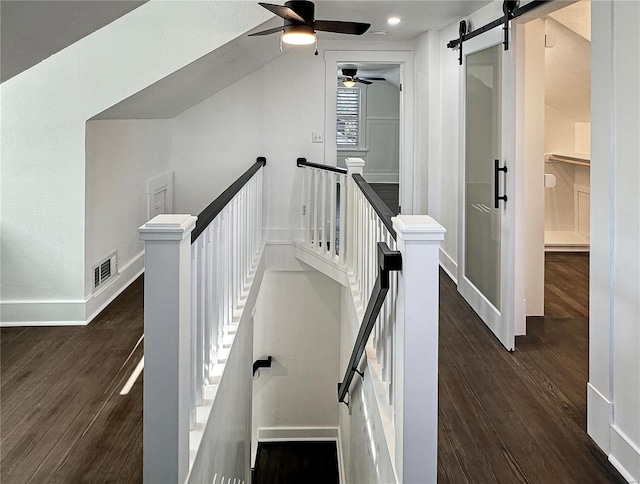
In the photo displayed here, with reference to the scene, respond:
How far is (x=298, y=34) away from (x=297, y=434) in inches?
183

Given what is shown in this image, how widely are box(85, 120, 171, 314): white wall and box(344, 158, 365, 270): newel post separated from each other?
1811mm

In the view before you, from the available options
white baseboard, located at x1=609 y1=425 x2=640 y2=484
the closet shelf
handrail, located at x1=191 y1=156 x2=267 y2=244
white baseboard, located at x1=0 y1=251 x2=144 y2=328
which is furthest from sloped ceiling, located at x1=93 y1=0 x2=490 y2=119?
white baseboard, located at x1=609 y1=425 x2=640 y2=484

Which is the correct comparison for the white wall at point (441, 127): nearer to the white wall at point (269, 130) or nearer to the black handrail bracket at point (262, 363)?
the white wall at point (269, 130)

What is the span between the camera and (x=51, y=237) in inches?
160

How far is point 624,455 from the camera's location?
8.30 feet

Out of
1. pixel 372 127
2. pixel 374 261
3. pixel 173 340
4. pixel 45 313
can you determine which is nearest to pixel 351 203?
pixel 374 261

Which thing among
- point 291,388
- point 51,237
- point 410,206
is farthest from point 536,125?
point 291,388

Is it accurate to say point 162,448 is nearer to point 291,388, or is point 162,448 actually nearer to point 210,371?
point 210,371

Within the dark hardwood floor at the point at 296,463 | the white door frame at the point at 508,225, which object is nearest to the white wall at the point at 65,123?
the white door frame at the point at 508,225

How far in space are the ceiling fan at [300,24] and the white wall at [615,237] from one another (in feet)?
5.56

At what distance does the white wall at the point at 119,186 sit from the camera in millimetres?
4258

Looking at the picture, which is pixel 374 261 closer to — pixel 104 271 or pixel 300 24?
pixel 300 24

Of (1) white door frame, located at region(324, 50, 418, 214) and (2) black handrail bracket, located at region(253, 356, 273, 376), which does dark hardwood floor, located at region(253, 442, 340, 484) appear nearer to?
(2) black handrail bracket, located at region(253, 356, 273, 376)

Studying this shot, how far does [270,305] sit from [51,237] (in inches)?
120
